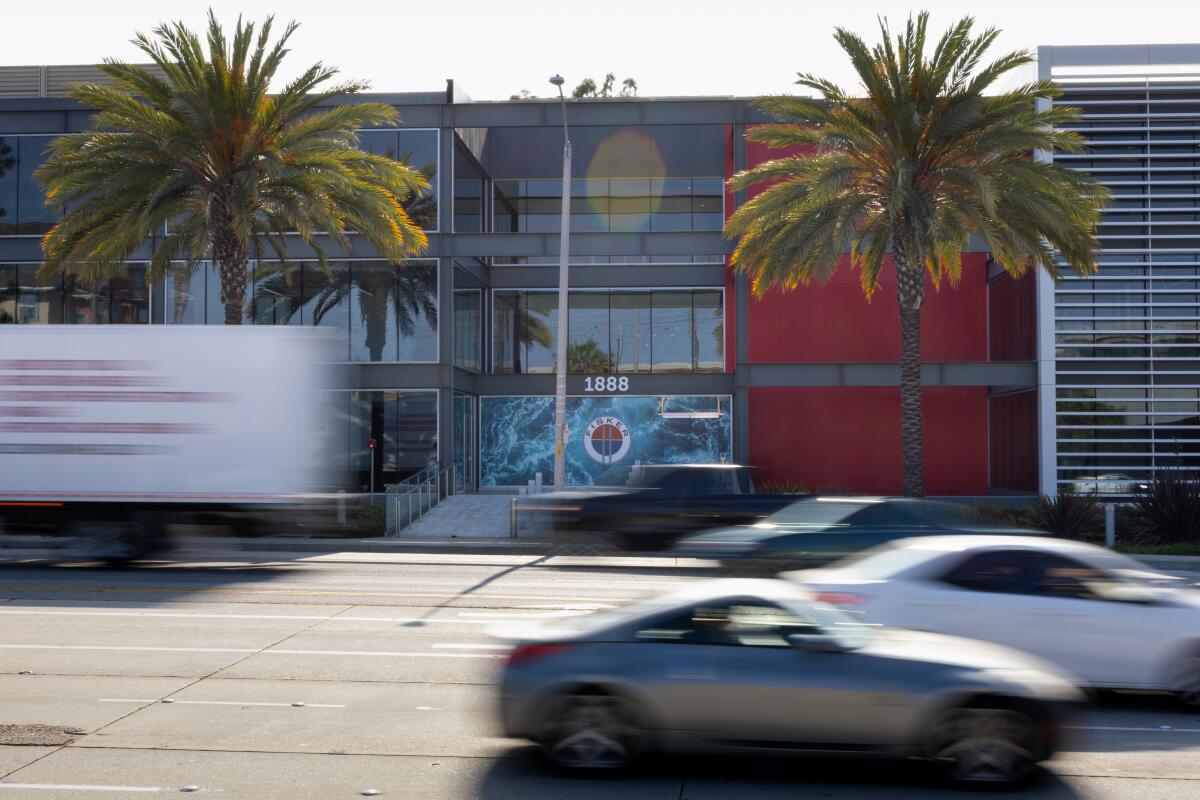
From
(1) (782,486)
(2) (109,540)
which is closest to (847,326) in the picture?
(1) (782,486)

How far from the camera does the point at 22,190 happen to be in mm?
35188

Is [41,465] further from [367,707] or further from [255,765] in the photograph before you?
[255,765]

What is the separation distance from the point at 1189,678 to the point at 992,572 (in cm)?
185

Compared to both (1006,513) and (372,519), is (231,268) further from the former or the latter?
(1006,513)

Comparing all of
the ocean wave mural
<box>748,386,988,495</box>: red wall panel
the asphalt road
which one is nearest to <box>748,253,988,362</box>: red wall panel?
<box>748,386,988,495</box>: red wall panel

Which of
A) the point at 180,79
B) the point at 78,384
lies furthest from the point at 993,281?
the point at 78,384

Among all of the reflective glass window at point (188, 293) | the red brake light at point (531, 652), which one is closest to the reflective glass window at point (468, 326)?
the reflective glass window at point (188, 293)

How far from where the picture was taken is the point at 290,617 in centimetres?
1474

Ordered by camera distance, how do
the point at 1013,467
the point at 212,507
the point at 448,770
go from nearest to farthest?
the point at 448,770 < the point at 212,507 < the point at 1013,467

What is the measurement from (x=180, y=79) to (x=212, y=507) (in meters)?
11.9

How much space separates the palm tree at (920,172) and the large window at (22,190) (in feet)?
72.3

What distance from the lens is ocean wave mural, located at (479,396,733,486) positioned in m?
37.7

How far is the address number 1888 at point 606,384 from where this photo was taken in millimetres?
37438

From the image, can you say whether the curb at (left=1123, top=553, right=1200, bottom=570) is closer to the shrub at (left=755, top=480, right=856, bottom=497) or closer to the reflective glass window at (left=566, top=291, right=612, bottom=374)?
the shrub at (left=755, top=480, right=856, bottom=497)
